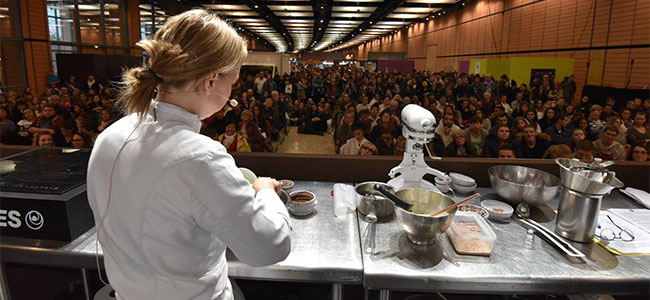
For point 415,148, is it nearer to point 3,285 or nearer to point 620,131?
point 3,285

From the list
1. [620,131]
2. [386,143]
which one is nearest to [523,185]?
[386,143]

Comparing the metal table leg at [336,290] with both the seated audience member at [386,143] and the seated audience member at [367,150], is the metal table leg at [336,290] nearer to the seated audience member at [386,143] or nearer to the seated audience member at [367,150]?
the seated audience member at [367,150]

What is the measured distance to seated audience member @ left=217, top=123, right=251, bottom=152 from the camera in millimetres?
5270

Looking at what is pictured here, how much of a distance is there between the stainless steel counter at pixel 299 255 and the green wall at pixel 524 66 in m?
11.0

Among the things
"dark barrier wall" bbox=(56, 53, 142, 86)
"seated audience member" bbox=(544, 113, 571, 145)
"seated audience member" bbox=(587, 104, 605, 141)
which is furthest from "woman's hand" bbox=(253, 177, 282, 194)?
"dark barrier wall" bbox=(56, 53, 142, 86)

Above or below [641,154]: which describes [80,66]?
above

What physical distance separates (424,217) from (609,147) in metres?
4.52

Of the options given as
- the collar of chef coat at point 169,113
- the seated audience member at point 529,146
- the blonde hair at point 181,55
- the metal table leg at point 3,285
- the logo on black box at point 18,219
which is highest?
the blonde hair at point 181,55

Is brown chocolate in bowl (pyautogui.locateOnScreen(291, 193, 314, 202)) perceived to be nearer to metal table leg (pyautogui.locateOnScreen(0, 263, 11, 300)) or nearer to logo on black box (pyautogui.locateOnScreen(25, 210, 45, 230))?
logo on black box (pyautogui.locateOnScreen(25, 210, 45, 230))

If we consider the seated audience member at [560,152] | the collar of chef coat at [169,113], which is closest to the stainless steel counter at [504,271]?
the collar of chef coat at [169,113]

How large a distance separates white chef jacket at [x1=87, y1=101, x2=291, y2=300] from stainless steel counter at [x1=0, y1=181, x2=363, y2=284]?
1.50ft

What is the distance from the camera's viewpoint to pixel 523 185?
1.91 metres

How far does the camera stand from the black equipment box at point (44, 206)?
1.54m

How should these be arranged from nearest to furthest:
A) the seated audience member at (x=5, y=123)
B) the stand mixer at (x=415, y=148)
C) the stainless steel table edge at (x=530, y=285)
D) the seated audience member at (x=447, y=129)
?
the stainless steel table edge at (x=530, y=285)
the stand mixer at (x=415, y=148)
the seated audience member at (x=5, y=123)
the seated audience member at (x=447, y=129)
